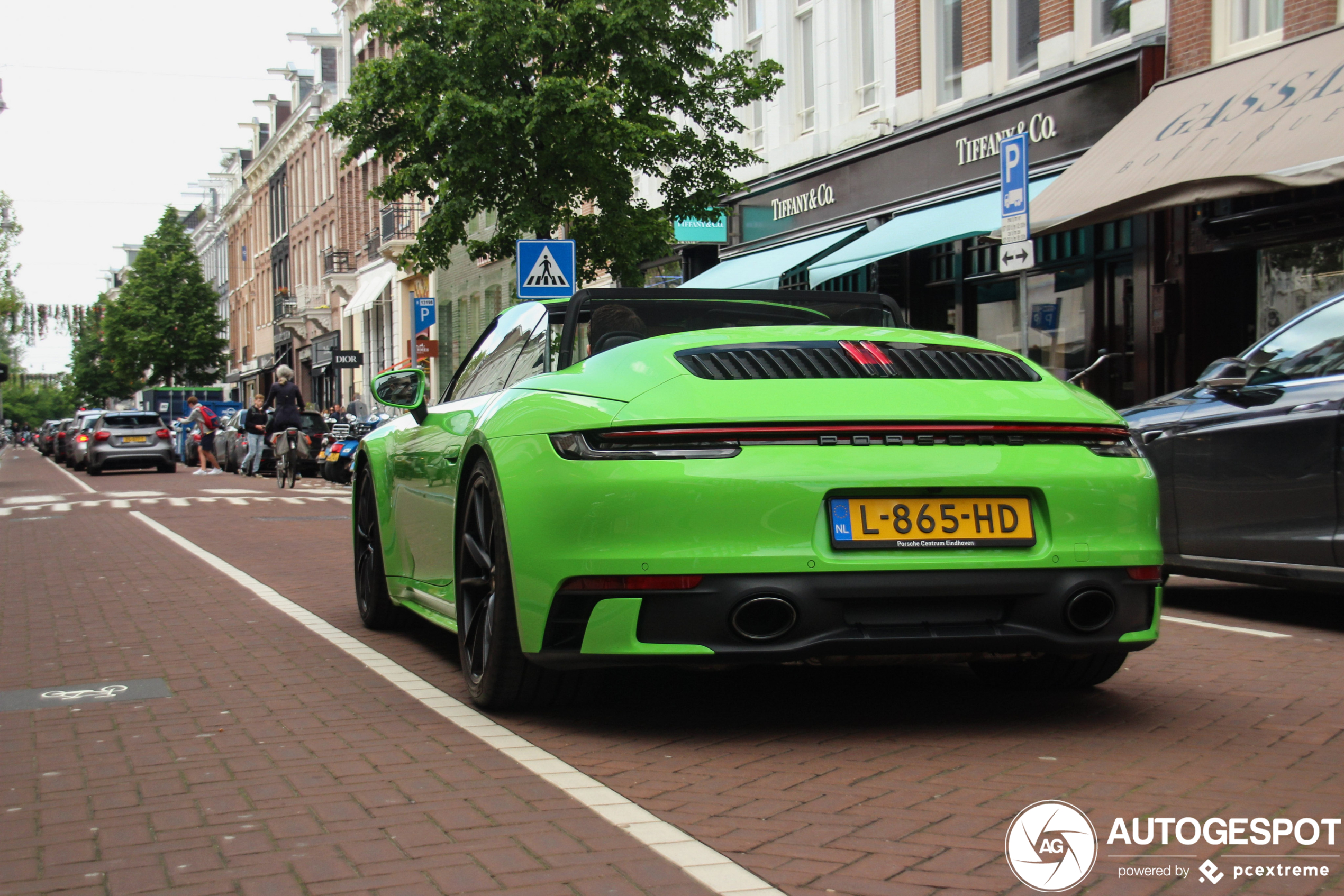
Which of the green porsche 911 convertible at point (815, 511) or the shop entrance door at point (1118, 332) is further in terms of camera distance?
the shop entrance door at point (1118, 332)

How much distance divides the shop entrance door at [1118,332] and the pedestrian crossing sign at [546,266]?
5779 mm

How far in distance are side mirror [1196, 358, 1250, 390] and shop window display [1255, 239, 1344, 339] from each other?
23.6 feet

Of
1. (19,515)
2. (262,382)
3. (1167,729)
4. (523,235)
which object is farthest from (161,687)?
(262,382)

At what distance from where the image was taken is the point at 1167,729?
4.59 m

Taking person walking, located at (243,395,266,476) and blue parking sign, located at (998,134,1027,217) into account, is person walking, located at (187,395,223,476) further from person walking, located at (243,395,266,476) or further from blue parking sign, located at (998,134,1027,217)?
blue parking sign, located at (998,134,1027,217)

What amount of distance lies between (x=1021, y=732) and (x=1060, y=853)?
1.27 m

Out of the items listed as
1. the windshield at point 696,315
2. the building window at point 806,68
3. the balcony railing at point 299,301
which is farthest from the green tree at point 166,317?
the windshield at point 696,315

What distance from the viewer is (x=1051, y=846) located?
3.32 meters

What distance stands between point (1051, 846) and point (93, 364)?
114422 millimetres

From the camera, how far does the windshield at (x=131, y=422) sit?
35.7 meters

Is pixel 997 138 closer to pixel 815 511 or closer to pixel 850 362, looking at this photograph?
pixel 850 362

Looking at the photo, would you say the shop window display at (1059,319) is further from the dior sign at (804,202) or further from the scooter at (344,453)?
the scooter at (344,453)

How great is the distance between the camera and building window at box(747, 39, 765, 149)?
85.1ft

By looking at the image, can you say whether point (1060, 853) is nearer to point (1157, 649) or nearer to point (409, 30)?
point (1157, 649)
